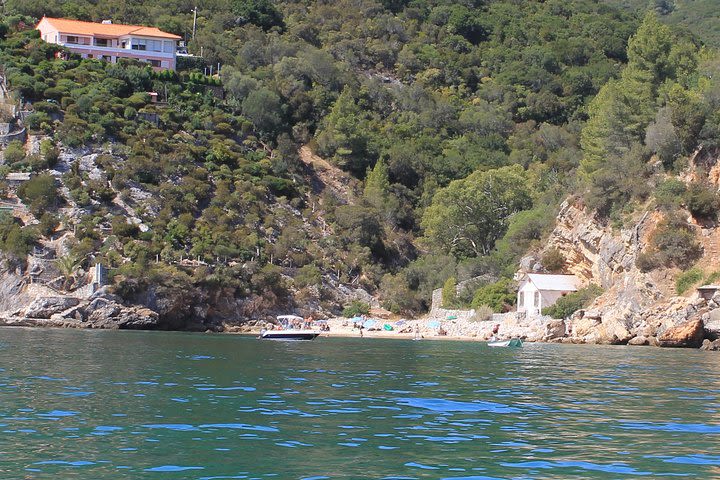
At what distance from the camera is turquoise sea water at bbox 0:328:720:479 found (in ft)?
44.3

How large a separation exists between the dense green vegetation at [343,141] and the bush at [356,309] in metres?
2.19

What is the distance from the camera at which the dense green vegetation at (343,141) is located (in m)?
64.3

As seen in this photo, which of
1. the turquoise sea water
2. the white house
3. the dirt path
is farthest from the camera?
the white house

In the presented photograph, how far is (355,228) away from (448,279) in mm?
11096

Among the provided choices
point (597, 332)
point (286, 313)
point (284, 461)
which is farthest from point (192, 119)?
point (284, 461)

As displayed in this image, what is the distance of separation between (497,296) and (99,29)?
152ft

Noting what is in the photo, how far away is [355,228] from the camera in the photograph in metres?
77.4

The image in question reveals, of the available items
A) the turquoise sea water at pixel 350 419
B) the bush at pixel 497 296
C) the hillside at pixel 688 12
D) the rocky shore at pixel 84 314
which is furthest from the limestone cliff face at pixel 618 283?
the hillside at pixel 688 12

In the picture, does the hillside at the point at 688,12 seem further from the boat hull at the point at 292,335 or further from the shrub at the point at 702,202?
the boat hull at the point at 292,335

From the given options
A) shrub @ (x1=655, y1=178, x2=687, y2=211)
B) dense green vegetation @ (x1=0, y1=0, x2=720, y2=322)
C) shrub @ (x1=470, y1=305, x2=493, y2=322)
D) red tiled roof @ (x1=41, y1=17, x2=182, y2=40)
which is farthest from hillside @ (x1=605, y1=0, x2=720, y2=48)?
shrub @ (x1=655, y1=178, x2=687, y2=211)

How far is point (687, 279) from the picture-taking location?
164 ft

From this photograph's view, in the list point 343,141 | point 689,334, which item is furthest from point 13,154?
point 689,334

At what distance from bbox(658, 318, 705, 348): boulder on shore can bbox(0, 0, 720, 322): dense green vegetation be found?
975 centimetres

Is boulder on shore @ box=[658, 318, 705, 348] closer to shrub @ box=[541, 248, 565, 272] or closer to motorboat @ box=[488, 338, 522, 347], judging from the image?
motorboat @ box=[488, 338, 522, 347]
